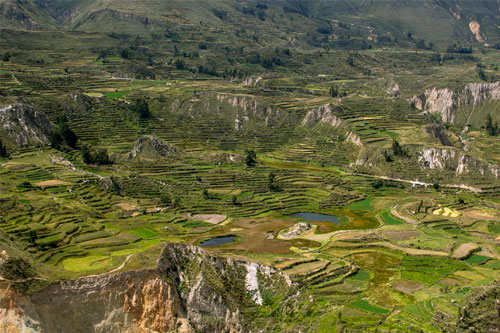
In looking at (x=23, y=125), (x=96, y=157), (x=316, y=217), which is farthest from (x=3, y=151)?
(x=316, y=217)

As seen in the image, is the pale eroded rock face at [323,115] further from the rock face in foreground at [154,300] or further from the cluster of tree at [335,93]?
the rock face in foreground at [154,300]

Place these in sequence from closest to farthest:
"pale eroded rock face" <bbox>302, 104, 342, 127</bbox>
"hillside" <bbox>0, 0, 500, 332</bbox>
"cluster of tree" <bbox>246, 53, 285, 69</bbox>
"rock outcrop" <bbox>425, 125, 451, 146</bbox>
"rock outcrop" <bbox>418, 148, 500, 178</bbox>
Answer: "hillside" <bbox>0, 0, 500, 332</bbox>
"rock outcrop" <bbox>418, 148, 500, 178</bbox>
"rock outcrop" <bbox>425, 125, 451, 146</bbox>
"pale eroded rock face" <bbox>302, 104, 342, 127</bbox>
"cluster of tree" <bbox>246, 53, 285, 69</bbox>

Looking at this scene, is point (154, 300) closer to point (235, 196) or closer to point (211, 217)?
point (211, 217)

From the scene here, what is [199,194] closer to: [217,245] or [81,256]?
[217,245]

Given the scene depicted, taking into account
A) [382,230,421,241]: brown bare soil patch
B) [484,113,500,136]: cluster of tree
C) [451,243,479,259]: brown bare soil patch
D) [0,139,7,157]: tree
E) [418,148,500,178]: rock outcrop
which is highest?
[484,113,500,136]: cluster of tree

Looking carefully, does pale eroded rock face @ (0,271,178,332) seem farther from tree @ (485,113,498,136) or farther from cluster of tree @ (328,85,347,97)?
cluster of tree @ (328,85,347,97)

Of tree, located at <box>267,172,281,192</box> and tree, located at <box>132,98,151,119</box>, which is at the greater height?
tree, located at <box>132,98,151,119</box>

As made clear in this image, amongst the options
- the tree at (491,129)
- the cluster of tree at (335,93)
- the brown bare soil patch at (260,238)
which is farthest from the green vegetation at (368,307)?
the cluster of tree at (335,93)

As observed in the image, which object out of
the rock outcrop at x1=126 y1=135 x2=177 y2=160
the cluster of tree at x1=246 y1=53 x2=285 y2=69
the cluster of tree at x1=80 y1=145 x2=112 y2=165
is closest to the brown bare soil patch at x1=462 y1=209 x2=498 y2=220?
the rock outcrop at x1=126 y1=135 x2=177 y2=160
